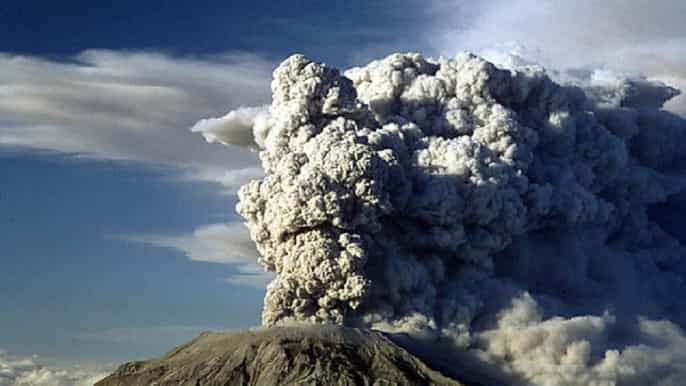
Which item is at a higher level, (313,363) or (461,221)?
(461,221)

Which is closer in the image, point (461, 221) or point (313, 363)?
point (313, 363)

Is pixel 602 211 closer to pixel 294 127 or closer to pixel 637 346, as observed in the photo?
pixel 637 346

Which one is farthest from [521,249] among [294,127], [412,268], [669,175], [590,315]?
[669,175]
